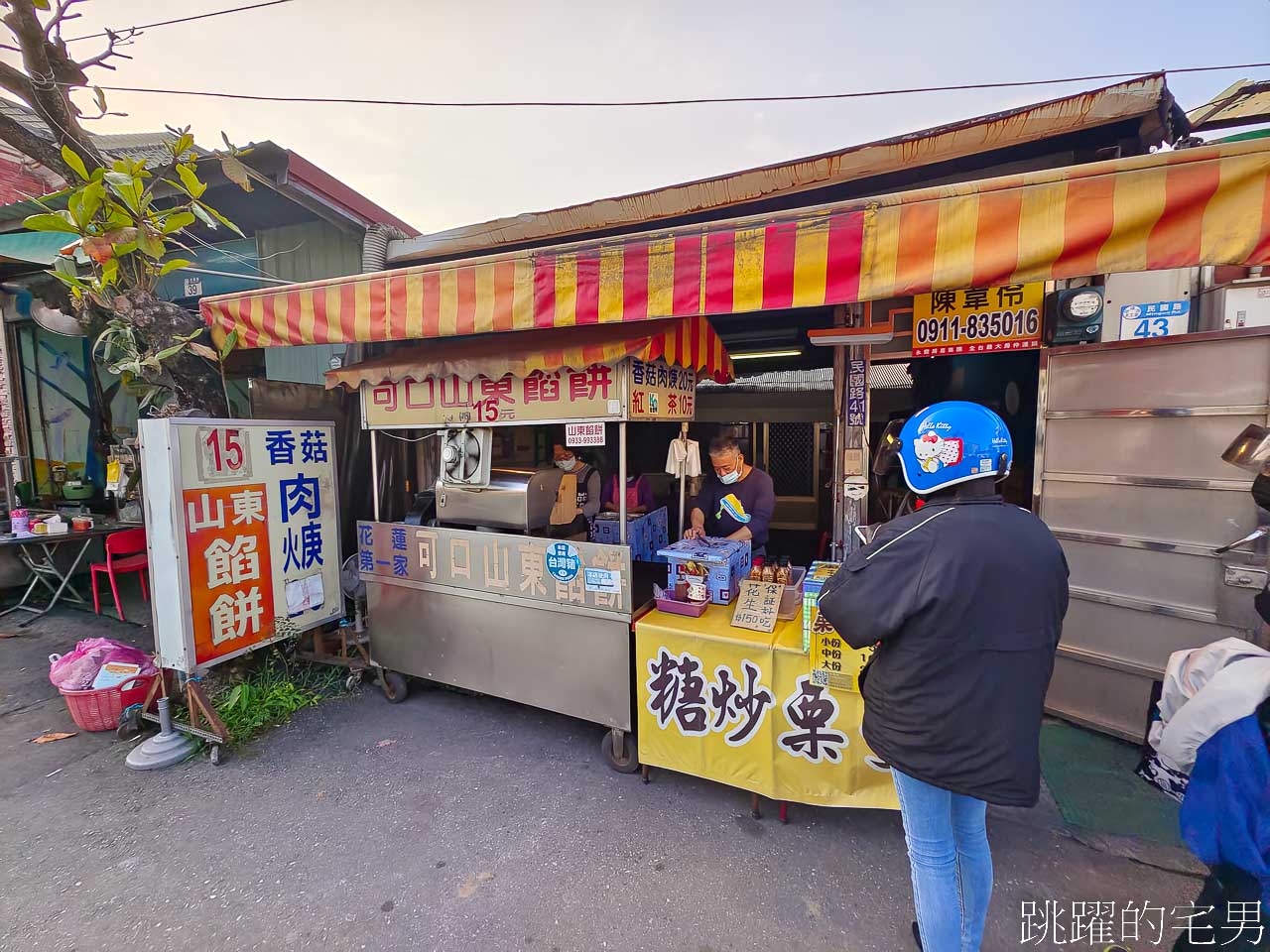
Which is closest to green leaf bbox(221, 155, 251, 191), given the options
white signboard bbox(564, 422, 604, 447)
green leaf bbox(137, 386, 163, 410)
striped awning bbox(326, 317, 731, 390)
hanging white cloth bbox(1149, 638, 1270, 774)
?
striped awning bbox(326, 317, 731, 390)

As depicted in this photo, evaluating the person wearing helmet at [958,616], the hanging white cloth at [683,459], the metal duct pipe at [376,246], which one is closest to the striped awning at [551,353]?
the hanging white cloth at [683,459]

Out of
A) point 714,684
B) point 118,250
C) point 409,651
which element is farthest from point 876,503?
point 118,250

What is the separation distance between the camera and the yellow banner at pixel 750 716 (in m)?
2.56

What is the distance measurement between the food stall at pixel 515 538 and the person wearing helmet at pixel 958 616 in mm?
1532

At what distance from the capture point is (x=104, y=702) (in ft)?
11.5

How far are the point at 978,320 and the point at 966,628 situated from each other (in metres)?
3.01

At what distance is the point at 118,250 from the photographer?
3406 mm

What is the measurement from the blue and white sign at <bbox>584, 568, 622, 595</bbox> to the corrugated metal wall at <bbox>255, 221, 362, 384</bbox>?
175 inches

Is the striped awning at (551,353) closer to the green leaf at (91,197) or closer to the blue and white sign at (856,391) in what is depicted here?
the blue and white sign at (856,391)

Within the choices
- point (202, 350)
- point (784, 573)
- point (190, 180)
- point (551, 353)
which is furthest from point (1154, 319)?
point (202, 350)

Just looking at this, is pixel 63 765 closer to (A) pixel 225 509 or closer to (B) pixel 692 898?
(A) pixel 225 509

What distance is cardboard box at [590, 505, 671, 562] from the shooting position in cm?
396

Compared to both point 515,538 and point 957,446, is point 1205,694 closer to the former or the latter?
point 957,446

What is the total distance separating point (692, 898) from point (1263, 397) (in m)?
4.00
